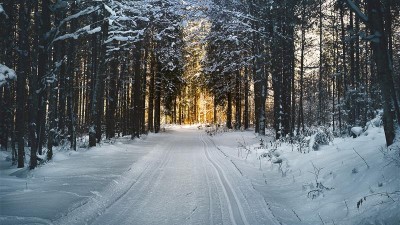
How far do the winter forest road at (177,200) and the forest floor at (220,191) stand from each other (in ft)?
0.06

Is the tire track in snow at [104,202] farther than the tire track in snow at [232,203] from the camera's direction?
No

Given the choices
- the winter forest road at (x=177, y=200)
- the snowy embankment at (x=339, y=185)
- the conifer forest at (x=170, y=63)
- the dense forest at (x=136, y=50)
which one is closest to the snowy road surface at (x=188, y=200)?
the winter forest road at (x=177, y=200)

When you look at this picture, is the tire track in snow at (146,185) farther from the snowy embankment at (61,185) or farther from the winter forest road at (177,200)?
the snowy embankment at (61,185)

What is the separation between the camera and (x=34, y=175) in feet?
32.2

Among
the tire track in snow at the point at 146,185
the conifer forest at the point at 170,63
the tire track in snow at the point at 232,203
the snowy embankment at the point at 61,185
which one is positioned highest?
the conifer forest at the point at 170,63

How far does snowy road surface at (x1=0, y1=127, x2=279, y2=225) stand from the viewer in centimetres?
590

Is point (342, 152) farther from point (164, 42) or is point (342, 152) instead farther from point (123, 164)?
point (164, 42)

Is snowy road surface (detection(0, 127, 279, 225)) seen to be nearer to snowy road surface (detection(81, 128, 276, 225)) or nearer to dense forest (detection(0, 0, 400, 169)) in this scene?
snowy road surface (detection(81, 128, 276, 225))

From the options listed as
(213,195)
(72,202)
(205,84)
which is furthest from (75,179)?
(205,84)

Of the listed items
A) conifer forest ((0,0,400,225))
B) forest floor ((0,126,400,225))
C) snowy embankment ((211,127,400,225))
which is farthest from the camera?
conifer forest ((0,0,400,225))

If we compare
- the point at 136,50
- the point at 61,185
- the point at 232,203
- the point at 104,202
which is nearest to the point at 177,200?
the point at 232,203

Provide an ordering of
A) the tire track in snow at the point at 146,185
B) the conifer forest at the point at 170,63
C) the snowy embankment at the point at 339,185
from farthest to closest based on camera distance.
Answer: the conifer forest at the point at 170,63 < the tire track in snow at the point at 146,185 < the snowy embankment at the point at 339,185

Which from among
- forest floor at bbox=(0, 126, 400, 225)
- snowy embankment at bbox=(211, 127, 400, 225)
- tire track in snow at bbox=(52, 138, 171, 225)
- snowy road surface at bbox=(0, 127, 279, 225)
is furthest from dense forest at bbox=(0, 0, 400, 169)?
tire track in snow at bbox=(52, 138, 171, 225)

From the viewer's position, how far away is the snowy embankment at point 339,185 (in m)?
5.67
